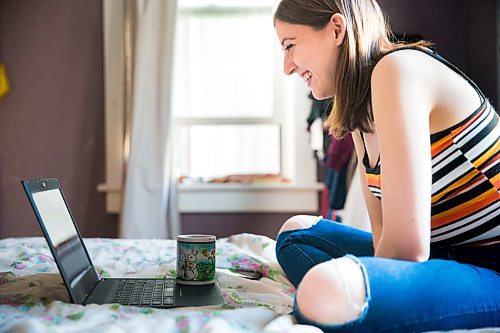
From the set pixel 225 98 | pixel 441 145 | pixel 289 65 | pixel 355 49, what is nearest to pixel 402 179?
pixel 441 145

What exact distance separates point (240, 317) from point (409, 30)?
8.34 feet

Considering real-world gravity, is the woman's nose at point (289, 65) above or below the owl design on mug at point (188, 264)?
above

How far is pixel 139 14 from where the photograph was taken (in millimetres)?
3207

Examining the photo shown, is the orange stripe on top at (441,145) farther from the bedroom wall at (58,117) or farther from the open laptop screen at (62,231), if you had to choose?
the bedroom wall at (58,117)

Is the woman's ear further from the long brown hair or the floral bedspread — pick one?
the floral bedspread

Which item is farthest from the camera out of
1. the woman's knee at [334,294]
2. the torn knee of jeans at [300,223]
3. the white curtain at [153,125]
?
the white curtain at [153,125]

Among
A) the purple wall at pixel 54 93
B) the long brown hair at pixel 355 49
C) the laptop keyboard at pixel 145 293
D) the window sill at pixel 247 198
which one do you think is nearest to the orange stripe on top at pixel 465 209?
the long brown hair at pixel 355 49

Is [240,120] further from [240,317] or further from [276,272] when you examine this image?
[240,317]

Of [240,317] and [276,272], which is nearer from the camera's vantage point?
[240,317]

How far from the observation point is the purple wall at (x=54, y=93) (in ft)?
11.0

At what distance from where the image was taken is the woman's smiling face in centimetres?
138

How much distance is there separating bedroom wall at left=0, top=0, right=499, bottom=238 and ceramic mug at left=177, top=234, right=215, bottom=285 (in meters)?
1.87

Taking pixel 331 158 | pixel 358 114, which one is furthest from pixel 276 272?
pixel 331 158

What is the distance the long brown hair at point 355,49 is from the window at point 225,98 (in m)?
2.04
